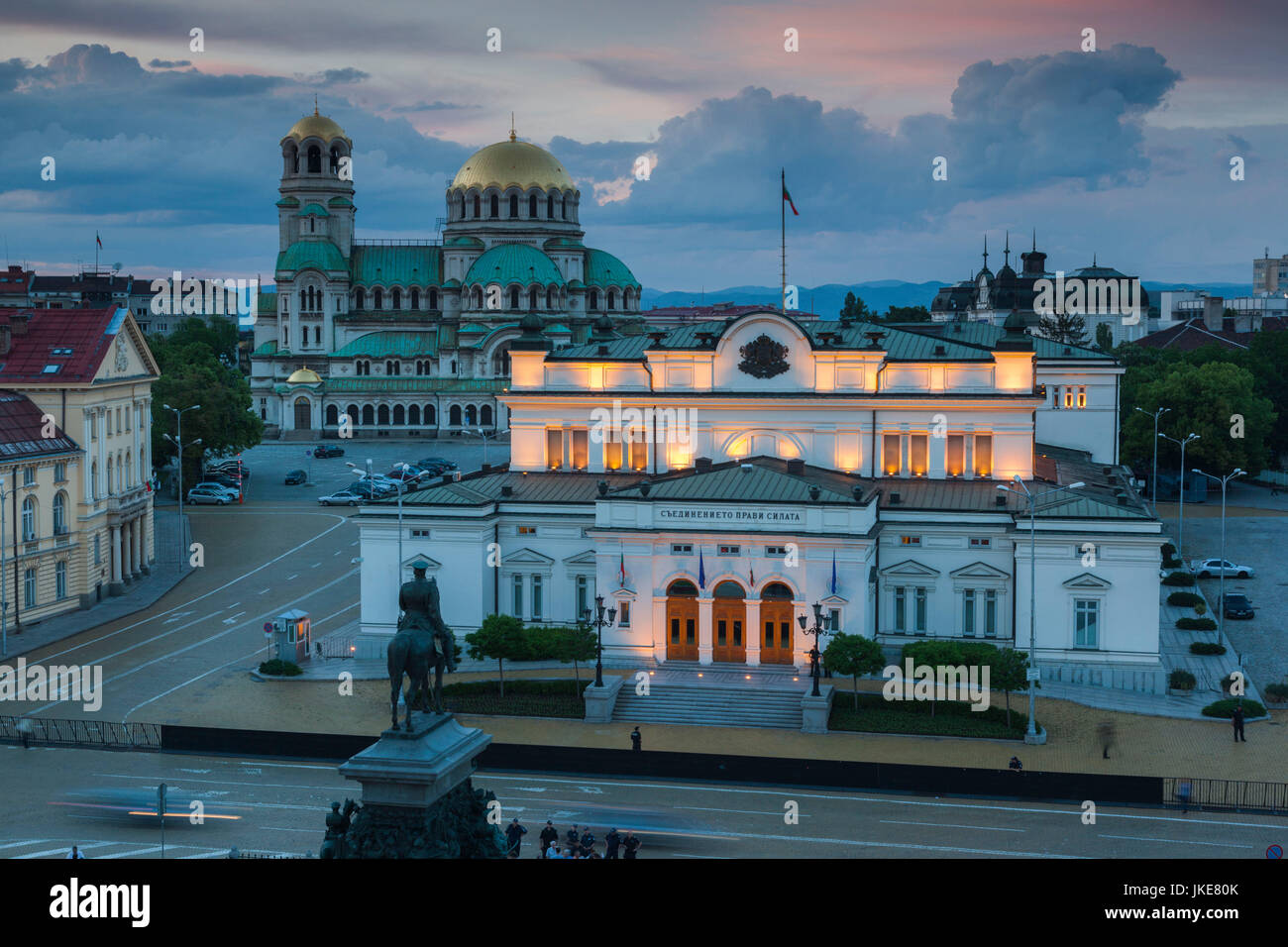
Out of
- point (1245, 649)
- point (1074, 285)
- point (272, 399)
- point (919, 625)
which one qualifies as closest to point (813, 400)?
point (919, 625)

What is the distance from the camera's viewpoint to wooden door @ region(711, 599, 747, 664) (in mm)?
59031

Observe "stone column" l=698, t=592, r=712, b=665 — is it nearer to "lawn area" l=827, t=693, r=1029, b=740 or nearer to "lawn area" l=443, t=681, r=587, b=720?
"lawn area" l=443, t=681, r=587, b=720

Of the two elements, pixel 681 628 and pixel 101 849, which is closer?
pixel 101 849

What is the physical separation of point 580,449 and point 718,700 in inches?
804

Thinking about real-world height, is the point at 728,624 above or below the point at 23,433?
below

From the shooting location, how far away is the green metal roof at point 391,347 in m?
157

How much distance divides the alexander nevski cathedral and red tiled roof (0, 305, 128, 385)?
7444cm

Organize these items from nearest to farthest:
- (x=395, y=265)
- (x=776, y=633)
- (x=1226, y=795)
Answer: (x=1226, y=795) < (x=776, y=633) < (x=395, y=265)

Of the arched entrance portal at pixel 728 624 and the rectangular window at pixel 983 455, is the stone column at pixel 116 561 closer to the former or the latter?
the arched entrance portal at pixel 728 624

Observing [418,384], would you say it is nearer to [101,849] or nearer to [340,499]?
[340,499]

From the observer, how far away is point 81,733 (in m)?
49.0

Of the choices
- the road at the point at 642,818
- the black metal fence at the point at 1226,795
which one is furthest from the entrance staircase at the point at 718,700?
the black metal fence at the point at 1226,795

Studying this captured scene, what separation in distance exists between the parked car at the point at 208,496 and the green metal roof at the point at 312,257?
198 feet

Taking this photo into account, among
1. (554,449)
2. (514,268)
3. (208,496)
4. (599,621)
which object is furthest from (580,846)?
(514,268)
